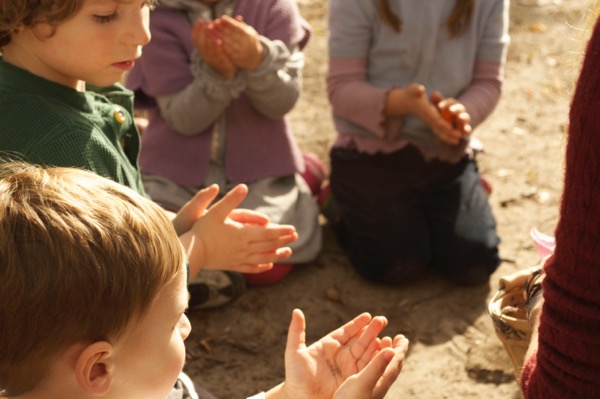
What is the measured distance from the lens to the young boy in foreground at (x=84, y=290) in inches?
58.6

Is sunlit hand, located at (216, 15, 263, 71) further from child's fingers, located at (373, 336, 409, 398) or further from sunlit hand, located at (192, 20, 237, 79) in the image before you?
child's fingers, located at (373, 336, 409, 398)

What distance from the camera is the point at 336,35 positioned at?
11.3ft

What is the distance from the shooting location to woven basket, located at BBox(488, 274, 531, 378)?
7.60 ft

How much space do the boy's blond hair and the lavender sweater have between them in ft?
5.45

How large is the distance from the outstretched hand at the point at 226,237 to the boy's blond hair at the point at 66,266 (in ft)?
2.45

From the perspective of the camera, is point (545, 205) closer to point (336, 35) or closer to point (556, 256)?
point (336, 35)

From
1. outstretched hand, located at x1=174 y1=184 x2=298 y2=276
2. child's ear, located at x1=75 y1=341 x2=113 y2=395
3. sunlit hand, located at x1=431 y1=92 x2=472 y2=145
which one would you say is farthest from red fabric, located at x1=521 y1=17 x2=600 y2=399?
sunlit hand, located at x1=431 y1=92 x2=472 y2=145

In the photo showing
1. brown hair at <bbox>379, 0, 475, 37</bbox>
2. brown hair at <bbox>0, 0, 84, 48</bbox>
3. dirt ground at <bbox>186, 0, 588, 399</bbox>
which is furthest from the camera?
brown hair at <bbox>379, 0, 475, 37</bbox>

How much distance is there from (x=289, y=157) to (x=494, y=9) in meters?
0.93

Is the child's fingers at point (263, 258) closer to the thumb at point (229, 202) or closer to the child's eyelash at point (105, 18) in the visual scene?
the thumb at point (229, 202)

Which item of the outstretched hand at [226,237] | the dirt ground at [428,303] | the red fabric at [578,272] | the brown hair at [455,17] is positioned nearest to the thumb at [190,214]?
the outstretched hand at [226,237]

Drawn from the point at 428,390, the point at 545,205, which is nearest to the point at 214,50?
the point at 428,390

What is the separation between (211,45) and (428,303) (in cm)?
117

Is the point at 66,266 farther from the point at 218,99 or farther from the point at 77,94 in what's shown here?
the point at 218,99
